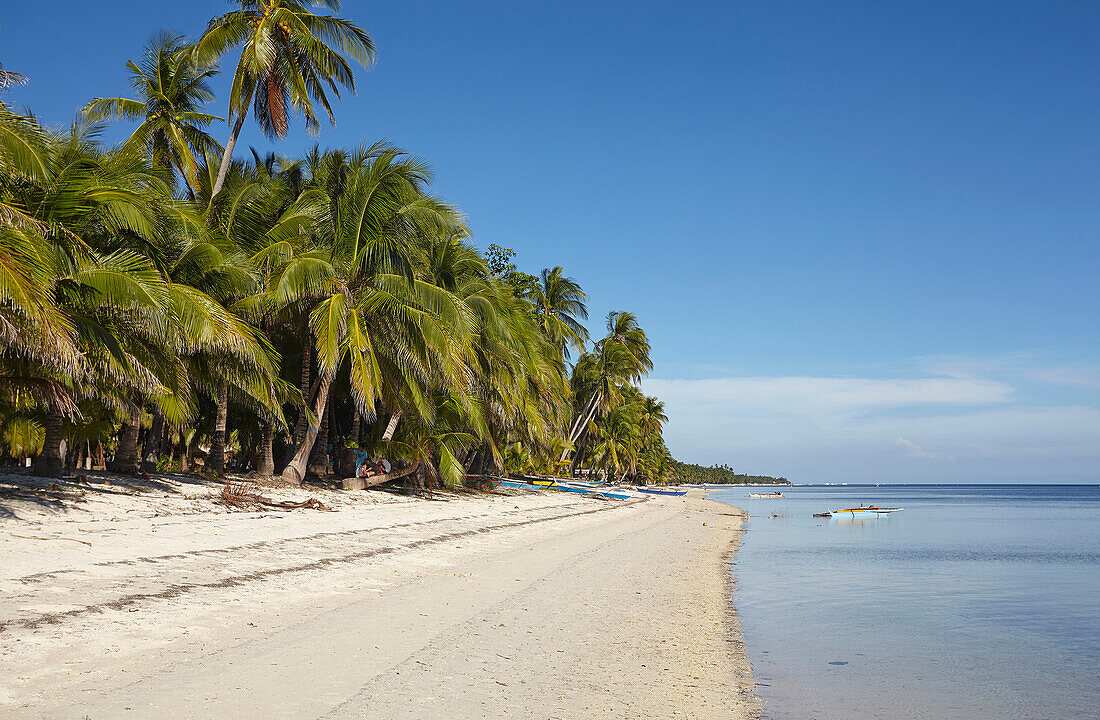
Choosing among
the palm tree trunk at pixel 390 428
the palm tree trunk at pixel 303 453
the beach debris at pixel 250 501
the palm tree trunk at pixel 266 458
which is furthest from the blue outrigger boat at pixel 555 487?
the beach debris at pixel 250 501

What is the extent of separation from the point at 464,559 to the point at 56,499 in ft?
19.4

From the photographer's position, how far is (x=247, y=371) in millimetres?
14523

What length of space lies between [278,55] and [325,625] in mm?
17649

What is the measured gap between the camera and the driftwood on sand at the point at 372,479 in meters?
20.8

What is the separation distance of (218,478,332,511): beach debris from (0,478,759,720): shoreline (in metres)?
0.61

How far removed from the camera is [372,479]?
71.3 ft

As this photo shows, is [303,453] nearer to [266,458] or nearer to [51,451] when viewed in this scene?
[266,458]

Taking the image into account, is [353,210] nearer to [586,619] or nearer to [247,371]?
[247,371]

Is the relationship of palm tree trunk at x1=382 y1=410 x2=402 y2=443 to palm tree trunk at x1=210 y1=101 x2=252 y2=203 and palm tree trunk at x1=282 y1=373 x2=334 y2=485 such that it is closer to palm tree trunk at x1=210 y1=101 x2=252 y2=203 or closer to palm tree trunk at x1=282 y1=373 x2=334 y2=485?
palm tree trunk at x1=282 y1=373 x2=334 y2=485

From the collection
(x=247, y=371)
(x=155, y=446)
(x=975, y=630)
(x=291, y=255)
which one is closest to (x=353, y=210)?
(x=291, y=255)

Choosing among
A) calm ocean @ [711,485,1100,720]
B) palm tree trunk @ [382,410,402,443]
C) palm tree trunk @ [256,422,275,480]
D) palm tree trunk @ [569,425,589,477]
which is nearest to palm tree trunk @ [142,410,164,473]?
palm tree trunk @ [256,422,275,480]

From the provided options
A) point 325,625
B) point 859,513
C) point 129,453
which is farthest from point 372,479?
point 859,513

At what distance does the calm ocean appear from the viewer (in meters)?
6.81

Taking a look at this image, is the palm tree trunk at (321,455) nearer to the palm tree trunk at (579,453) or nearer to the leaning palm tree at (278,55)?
the leaning palm tree at (278,55)
